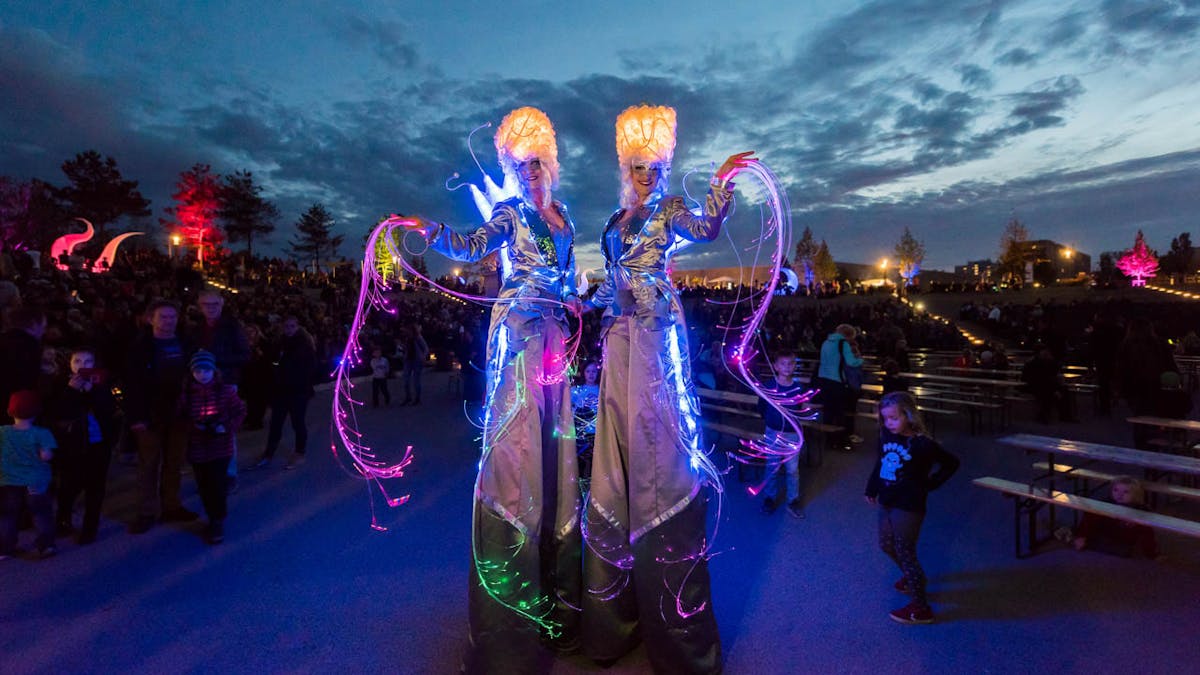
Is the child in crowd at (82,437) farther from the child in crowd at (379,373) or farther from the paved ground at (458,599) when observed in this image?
the child in crowd at (379,373)

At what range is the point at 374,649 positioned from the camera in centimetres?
336

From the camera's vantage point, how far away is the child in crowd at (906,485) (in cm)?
365

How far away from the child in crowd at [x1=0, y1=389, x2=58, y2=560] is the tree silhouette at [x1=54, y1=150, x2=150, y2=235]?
143 ft

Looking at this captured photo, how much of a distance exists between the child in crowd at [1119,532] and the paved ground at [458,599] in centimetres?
12

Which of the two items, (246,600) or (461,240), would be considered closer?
(461,240)

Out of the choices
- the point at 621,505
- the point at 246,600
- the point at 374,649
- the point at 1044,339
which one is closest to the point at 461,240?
the point at 621,505

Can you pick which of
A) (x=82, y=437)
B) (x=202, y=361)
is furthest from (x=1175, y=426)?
(x=82, y=437)

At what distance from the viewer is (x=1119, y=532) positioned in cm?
447

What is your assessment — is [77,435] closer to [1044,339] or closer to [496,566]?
[496,566]

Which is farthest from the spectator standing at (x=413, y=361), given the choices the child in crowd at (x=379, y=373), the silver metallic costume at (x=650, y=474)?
the silver metallic costume at (x=650, y=474)

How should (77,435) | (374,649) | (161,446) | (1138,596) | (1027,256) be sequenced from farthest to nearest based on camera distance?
(1027,256) < (161,446) < (77,435) < (1138,596) < (374,649)

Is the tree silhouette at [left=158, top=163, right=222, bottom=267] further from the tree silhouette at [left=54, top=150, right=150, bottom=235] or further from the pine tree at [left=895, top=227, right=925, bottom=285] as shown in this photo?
the pine tree at [left=895, top=227, right=925, bottom=285]

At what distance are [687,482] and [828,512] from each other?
3.20 metres

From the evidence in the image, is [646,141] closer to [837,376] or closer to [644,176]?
[644,176]
